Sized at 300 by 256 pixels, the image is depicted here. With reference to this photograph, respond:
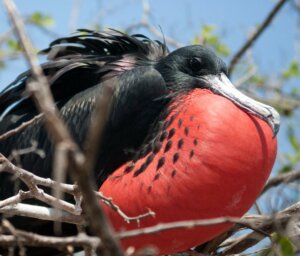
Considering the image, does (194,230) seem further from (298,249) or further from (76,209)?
(298,249)

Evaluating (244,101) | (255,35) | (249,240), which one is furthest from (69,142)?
(255,35)

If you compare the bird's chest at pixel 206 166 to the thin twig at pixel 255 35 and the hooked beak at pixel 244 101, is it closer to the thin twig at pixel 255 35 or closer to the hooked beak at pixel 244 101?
the hooked beak at pixel 244 101

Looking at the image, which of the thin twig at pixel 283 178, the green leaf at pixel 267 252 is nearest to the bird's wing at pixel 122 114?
the thin twig at pixel 283 178

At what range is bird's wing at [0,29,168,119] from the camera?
305cm

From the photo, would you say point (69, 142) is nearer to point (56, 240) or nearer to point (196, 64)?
point (56, 240)

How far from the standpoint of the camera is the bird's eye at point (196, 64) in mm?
3054

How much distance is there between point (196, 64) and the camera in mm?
3061

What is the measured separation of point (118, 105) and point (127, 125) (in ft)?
0.27

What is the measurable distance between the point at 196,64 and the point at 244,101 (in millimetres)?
378

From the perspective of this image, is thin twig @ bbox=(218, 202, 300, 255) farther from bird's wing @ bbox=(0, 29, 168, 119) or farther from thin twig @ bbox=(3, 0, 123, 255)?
thin twig @ bbox=(3, 0, 123, 255)

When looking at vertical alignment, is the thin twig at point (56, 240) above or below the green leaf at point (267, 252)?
above

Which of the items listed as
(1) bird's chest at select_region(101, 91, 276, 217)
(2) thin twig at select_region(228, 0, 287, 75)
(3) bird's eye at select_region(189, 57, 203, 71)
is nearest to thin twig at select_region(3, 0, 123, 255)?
(1) bird's chest at select_region(101, 91, 276, 217)

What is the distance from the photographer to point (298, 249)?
1902mm

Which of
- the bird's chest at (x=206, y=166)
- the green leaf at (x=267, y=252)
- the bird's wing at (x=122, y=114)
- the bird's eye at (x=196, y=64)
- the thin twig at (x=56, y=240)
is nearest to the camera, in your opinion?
the thin twig at (x=56, y=240)
